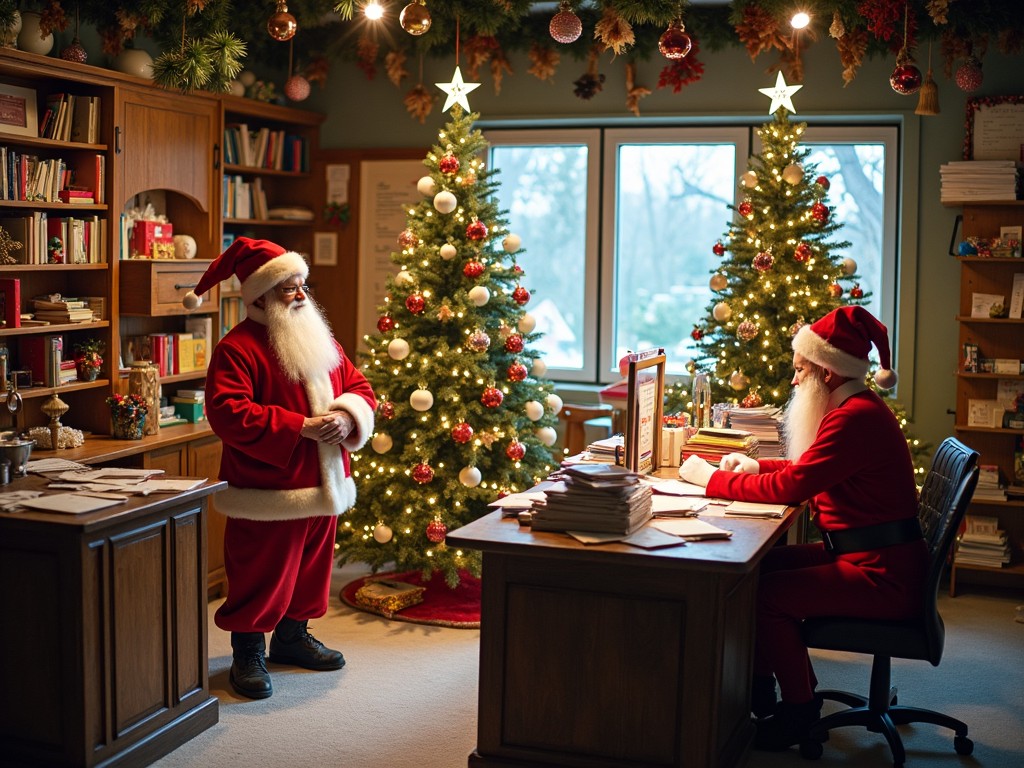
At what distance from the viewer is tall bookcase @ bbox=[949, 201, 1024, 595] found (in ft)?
18.7

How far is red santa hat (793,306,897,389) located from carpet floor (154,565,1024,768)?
51.3 inches

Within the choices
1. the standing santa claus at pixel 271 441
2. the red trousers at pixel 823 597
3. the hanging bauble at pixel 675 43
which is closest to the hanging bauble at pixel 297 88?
the standing santa claus at pixel 271 441

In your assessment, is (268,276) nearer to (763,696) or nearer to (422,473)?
(422,473)

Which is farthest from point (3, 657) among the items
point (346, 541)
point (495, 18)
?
point (495, 18)

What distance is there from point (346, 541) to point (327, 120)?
9.73ft

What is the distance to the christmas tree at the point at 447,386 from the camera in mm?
5262

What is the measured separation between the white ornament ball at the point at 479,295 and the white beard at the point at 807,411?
1.74 metres

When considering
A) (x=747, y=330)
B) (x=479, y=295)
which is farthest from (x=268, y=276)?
(x=747, y=330)

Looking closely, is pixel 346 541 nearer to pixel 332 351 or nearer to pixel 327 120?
pixel 332 351

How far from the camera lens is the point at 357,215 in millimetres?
7027

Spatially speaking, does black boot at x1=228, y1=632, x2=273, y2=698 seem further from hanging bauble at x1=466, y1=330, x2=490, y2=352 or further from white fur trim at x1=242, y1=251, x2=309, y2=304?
hanging bauble at x1=466, y1=330, x2=490, y2=352

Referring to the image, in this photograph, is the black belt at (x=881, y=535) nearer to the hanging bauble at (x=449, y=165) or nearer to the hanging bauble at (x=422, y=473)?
the hanging bauble at (x=422, y=473)

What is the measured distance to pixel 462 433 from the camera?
5.15 metres

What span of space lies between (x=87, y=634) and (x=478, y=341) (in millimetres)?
2396
